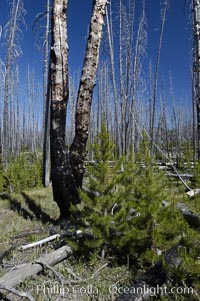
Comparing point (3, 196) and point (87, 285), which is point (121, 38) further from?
point (87, 285)

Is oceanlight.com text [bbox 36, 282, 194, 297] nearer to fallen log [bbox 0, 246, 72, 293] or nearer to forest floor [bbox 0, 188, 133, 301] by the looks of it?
forest floor [bbox 0, 188, 133, 301]

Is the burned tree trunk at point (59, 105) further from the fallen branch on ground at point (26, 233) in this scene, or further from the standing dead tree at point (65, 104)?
the fallen branch on ground at point (26, 233)

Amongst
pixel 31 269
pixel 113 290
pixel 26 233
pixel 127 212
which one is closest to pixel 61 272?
pixel 31 269

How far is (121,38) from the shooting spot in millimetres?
16734

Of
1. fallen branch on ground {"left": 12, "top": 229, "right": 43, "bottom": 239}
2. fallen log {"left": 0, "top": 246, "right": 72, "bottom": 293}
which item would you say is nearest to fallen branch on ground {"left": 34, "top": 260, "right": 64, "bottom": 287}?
fallen log {"left": 0, "top": 246, "right": 72, "bottom": 293}

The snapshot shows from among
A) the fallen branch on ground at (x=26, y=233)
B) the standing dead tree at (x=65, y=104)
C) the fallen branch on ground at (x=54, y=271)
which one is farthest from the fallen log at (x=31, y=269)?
the standing dead tree at (x=65, y=104)

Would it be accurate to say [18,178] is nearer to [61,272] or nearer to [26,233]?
[26,233]

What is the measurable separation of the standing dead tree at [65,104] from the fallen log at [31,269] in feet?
5.17

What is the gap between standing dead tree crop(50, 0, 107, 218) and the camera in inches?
217

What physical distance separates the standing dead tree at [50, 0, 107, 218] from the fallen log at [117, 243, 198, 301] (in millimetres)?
2698

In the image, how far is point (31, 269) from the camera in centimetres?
363

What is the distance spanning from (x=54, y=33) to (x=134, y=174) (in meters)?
3.32

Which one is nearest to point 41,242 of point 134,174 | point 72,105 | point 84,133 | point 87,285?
point 87,285

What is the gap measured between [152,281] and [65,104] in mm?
3625
